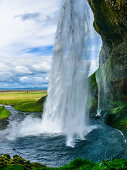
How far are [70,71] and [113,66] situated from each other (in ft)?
55.0

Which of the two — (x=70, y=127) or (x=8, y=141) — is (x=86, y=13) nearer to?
(x=70, y=127)

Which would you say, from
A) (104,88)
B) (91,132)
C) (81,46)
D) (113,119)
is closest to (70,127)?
(91,132)

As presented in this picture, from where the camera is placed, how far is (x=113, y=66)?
45438 mm

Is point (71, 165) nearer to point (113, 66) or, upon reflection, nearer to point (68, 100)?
point (68, 100)

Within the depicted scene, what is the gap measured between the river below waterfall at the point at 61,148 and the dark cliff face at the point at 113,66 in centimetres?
903

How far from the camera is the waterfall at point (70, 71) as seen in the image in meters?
34.5

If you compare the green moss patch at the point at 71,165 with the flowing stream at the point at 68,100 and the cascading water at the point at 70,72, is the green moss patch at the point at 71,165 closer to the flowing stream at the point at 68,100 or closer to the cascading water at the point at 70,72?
the flowing stream at the point at 68,100

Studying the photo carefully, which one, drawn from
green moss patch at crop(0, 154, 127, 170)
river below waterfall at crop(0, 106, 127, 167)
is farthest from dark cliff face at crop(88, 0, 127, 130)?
green moss patch at crop(0, 154, 127, 170)

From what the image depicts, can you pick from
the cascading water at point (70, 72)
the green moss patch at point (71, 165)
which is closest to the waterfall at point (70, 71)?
the cascading water at point (70, 72)

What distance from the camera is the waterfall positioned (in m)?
34.5

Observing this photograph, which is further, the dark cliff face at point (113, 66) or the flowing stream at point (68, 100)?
the dark cliff face at point (113, 66)

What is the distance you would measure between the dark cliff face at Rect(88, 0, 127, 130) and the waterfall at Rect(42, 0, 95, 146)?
4.65 meters

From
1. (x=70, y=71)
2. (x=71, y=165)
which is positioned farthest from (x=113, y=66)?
(x=71, y=165)

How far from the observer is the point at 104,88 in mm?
52844
